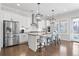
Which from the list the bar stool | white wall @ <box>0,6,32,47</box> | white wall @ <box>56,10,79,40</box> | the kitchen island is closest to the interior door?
white wall @ <box>56,10,79,40</box>

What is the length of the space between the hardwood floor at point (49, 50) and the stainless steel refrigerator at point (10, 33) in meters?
0.14

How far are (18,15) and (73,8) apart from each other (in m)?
1.27

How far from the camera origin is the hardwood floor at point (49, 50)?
93.2 inches

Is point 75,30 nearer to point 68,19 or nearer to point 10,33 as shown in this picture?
point 68,19

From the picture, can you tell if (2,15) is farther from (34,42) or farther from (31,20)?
(34,42)

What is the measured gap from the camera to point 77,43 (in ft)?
7.70

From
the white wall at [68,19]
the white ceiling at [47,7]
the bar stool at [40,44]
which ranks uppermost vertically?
the white ceiling at [47,7]

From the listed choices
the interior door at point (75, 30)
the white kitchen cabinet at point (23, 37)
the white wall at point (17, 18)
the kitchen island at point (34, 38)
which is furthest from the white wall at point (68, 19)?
the white kitchen cabinet at point (23, 37)

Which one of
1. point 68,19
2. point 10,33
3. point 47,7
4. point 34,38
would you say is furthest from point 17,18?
point 68,19

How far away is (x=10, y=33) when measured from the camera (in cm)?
242

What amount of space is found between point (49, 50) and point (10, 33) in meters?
1.01

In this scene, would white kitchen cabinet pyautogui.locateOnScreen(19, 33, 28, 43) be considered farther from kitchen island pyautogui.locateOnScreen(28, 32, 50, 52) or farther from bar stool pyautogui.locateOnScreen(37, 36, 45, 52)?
bar stool pyautogui.locateOnScreen(37, 36, 45, 52)

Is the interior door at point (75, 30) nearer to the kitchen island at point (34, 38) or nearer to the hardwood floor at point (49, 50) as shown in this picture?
the hardwood floor at point (49, 50)

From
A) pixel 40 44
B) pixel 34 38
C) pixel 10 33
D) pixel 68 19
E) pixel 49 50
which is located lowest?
pixel 49 50
